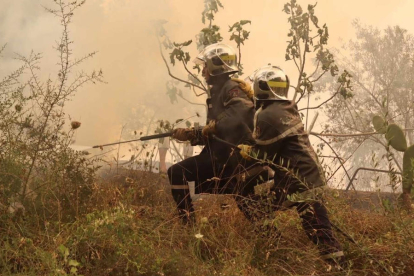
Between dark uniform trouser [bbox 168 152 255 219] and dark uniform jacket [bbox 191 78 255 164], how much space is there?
0.10 metres

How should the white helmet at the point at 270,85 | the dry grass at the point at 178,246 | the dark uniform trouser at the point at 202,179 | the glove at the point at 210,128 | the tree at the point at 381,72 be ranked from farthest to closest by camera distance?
the tree at the point at 381,72 < the glove at the point at 210,128 < the dark uniform trouser at the point at 202,179 < the white helmet at the point at 270,85 < the dry grass at the point at 178,246

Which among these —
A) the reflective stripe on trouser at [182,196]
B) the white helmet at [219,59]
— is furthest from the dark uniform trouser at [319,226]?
the white helmet at [219,59]

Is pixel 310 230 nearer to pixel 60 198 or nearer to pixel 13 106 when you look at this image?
pixel 60 198

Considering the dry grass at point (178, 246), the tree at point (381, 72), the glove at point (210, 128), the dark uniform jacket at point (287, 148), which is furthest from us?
the tree at point (381, 72)

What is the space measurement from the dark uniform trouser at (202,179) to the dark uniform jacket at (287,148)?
1.91ft

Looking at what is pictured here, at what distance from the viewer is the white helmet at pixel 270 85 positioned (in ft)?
16.2

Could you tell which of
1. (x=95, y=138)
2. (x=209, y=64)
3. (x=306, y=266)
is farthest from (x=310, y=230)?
(x=95, y=138)

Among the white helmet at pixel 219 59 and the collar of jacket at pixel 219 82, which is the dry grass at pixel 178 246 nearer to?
the collar of jacket at pixel 219 82

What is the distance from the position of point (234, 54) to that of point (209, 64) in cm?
26

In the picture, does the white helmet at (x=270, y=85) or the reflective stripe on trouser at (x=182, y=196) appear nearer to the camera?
the white helmet at (x=270, y=85)

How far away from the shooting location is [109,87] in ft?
48.8

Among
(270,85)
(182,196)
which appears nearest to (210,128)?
(182,196)

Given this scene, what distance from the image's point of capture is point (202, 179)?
217 inches

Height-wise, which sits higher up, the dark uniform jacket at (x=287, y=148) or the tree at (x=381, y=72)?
the tree at (x=381, y=72)
